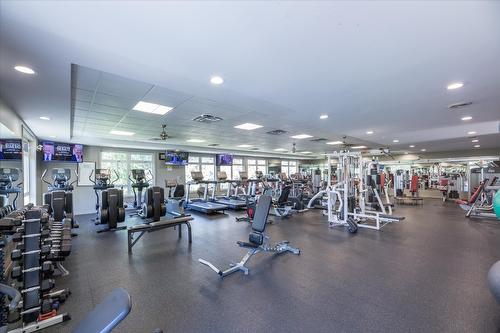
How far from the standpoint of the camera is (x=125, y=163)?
31.0 feet

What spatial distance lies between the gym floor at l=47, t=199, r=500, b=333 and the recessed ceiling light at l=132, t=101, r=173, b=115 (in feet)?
8.81

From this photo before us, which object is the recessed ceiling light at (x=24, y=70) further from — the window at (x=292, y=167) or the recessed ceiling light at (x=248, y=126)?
the window at (x=292, y=167)

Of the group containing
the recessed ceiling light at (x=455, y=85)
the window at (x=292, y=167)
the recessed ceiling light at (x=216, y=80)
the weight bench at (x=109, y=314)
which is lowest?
the weight bench at (x=109, y=314)

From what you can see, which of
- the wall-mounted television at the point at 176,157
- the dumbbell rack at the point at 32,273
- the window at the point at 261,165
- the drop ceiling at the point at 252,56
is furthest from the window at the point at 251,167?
the dumbbell rack at the point at 32,273

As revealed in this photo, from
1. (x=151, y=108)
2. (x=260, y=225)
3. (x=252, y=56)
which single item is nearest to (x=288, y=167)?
(x=151, y=108)

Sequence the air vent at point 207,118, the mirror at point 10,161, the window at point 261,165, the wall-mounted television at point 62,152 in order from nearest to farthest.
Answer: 1. the mirror at point 10,161
2. the air vent at point 207,118
3. the wall-mounted television at point 62,152
4. the window at point 261,165

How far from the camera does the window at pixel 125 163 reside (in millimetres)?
8945

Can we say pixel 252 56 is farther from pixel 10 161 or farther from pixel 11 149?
pixel 10 161

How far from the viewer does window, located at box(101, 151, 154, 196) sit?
8.95 metres

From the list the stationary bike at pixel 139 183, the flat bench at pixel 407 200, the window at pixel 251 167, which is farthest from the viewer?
the window at pixel 251 167

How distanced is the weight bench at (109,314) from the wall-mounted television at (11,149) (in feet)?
17.1

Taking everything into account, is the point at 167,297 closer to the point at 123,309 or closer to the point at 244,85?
the point at 123,309

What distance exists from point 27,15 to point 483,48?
4.19 metres

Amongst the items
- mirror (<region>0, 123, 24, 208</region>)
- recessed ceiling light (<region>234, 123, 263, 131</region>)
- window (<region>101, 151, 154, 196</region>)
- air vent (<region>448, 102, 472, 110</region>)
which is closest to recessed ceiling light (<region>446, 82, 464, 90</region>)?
air vent (<region>448, 102, 472, 110</region>)
